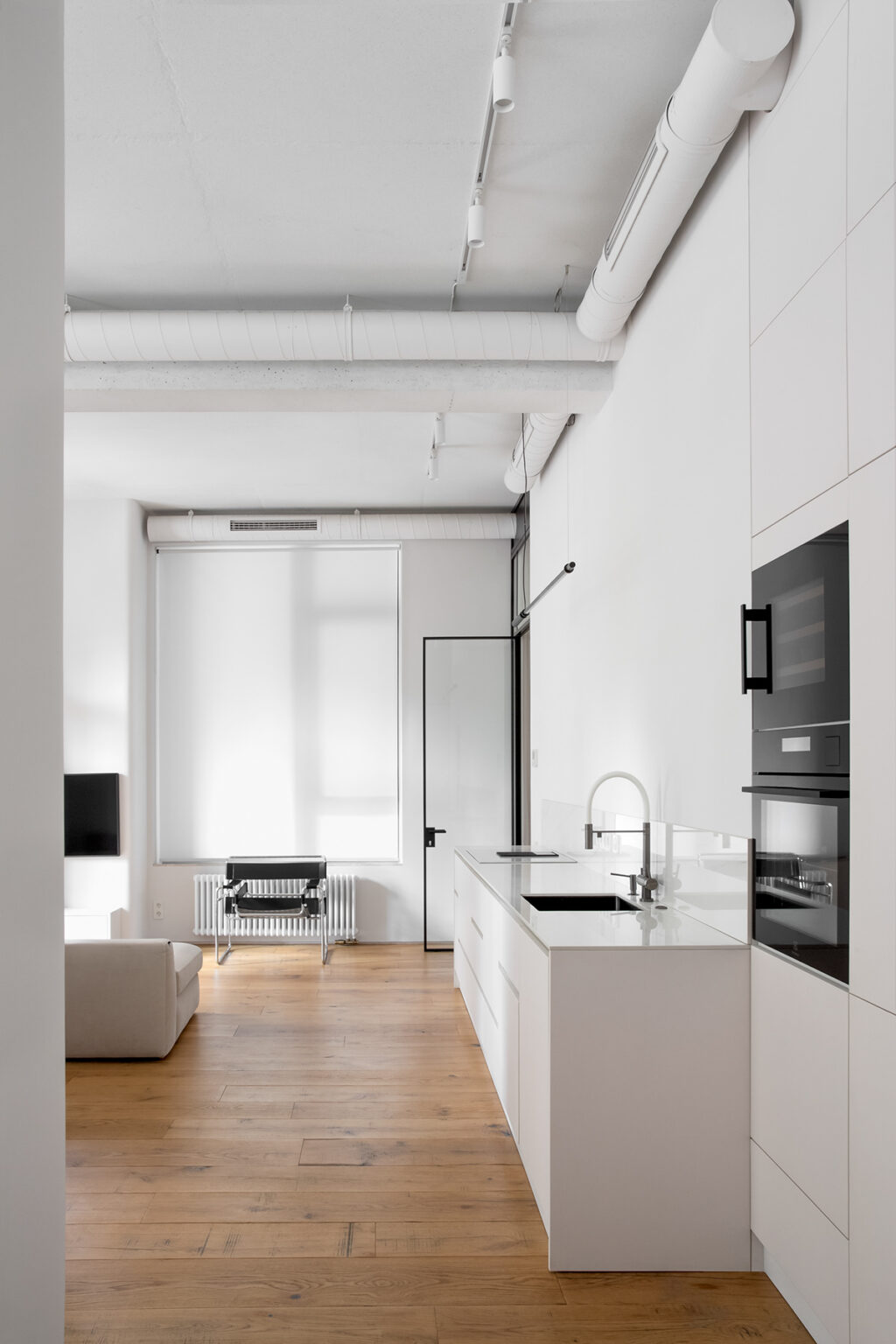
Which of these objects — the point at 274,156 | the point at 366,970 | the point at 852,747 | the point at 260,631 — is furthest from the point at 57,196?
the point at 260,631

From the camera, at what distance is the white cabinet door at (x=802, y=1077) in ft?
6.62

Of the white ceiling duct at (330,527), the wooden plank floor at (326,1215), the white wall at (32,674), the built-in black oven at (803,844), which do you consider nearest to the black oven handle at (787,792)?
the built-in black oven at (803,844)

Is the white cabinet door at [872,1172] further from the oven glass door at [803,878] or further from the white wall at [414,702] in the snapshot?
the white wall at [414,702]

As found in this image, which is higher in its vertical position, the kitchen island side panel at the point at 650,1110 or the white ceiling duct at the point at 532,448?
the white ceiling duct at the point at 532,448

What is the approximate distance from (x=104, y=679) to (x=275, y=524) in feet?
5.61

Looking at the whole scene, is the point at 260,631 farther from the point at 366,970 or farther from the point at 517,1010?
the point at 517,1010

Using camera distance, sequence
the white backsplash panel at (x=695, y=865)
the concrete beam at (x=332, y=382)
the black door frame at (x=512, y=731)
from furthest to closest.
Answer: the black door frame at (x=512, y=731) → the concrete beam at (x=332, y=382) → the white backsplash panel at (x=695, y=865)

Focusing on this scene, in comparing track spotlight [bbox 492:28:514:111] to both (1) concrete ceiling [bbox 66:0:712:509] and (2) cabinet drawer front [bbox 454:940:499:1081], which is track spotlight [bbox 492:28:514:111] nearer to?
(1) concrete ceiling [bbox 66:0:712:509]

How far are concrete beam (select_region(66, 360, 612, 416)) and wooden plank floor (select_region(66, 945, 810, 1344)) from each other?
113 inches

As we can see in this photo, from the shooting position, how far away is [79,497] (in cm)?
708

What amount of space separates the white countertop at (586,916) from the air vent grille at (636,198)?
6.85ft

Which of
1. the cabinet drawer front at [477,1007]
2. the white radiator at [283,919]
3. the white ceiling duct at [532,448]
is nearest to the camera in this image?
the cabinet drawer front at [477,1007]

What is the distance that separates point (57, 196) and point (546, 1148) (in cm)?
243

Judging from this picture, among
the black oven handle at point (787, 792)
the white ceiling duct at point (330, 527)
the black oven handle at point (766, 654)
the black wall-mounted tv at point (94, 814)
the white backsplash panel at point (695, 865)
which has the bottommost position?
the black wall-mounted tv at point (94, 814)
